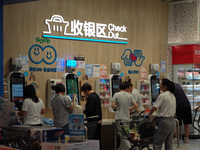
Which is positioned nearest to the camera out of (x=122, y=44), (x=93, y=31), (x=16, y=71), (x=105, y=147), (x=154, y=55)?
(x=16, y=71)

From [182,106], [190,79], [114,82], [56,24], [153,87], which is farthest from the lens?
[190,79]

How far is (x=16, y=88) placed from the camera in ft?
25.8

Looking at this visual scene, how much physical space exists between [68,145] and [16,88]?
17.3 ft

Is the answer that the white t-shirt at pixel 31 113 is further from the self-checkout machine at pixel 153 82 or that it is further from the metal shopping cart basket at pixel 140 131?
the self-checkout machine at pixel 153 82

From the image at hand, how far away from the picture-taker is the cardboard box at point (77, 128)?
122 inches

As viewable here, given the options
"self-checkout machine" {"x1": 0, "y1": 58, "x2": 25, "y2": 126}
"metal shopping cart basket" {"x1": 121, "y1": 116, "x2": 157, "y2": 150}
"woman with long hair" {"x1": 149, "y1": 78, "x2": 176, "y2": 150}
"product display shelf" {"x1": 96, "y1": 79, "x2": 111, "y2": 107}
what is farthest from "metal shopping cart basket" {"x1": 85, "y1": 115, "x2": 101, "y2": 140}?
"product display shelf" {"x1": 96, "y1": 79, "x2": 111, "y2": 107}

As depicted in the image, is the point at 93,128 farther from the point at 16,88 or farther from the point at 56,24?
the point at 56,24

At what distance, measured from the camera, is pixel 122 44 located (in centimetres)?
1097

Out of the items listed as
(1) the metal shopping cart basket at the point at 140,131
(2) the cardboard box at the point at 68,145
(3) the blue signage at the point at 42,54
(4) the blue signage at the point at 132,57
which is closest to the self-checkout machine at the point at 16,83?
(3) the blue signage at the point at 42,54

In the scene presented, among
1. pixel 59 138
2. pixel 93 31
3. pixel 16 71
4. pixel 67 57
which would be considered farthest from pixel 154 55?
pixel 59 138

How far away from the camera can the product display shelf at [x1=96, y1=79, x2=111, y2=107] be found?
9984 millimetres

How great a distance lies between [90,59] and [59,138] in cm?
692

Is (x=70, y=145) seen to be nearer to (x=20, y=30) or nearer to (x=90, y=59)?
(x=20, y=30)

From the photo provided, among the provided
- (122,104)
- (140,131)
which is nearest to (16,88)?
(122,104)
